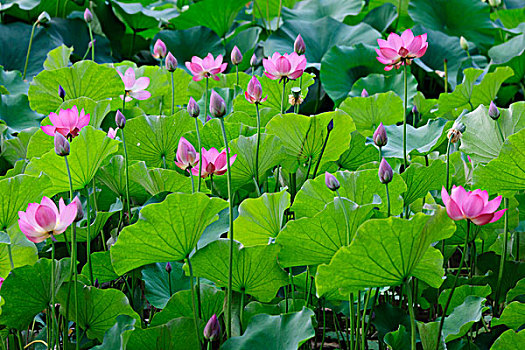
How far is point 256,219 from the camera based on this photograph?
76 centimetres

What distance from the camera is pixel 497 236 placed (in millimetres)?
958

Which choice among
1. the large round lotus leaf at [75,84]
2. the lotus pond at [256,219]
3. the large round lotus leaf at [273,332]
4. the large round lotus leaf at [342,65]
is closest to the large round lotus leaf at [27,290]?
the lotus pond at [256,219]

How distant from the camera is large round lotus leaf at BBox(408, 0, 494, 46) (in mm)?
2529

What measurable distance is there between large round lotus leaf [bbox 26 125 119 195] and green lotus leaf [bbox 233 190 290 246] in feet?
0.80

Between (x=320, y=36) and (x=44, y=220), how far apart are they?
1658mm

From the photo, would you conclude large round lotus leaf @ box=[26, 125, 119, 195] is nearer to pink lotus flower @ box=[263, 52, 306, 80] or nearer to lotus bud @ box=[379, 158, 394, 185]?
pink lotus flower @ box=[263, 52, 306, 80]

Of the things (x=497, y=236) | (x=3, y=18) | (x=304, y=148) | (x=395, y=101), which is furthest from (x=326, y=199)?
(x=3, y=18)

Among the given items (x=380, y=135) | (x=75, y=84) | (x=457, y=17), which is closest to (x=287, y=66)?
(x=380, y=135)

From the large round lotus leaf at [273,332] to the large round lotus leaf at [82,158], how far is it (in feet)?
1.20

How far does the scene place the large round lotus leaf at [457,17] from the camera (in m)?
2.53

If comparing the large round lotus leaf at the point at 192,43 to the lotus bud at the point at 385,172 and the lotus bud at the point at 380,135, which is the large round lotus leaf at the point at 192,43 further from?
the lotus bud at the point at 385,172

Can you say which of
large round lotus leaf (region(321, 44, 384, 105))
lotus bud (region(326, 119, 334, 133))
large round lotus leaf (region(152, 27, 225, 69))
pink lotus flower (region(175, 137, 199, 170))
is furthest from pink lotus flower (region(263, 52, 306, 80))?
large round lotus leaf (region(152, 27, 225, 69))

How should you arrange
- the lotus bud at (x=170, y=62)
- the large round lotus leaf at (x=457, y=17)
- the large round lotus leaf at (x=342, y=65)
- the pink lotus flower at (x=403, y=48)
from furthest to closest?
the large round lotus leaf at (x=457, y=17) < the large round lotus leaf at (x=342, y=65) < the lotus bud at (x=170, y=62) < the pink lotus flower at (x=403, y=48)

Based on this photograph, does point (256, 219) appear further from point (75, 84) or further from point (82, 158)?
point (75, 84)
